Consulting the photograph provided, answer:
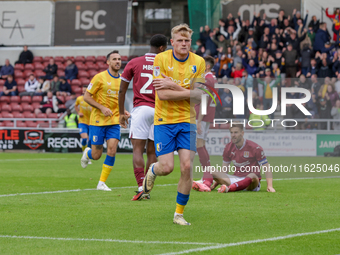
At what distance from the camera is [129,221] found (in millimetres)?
5863

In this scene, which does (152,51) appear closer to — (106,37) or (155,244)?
(155,244)

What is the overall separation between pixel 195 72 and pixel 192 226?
5.51 ft

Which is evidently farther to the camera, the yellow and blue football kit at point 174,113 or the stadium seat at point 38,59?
the stadium seat at point 38,59

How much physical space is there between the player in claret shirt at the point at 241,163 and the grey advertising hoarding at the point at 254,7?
19.2 meters

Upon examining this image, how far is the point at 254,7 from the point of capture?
27.4 m

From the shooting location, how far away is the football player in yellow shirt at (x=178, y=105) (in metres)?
5.72

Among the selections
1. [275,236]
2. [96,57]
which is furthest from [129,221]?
[96,57]

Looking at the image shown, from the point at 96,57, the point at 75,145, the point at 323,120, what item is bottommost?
the point at 75,145

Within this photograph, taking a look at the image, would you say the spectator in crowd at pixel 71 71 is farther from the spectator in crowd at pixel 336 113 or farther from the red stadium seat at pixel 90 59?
the spectator in crowd at pixel 336 113

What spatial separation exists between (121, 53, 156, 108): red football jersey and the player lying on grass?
1675 mm

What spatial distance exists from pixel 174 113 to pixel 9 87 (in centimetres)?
2392

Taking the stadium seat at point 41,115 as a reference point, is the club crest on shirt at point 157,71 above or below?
above

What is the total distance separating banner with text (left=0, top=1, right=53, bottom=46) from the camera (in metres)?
31.1

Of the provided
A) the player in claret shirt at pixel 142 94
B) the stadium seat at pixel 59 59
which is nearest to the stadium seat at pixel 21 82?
the stadium seat at pixel 59 59
